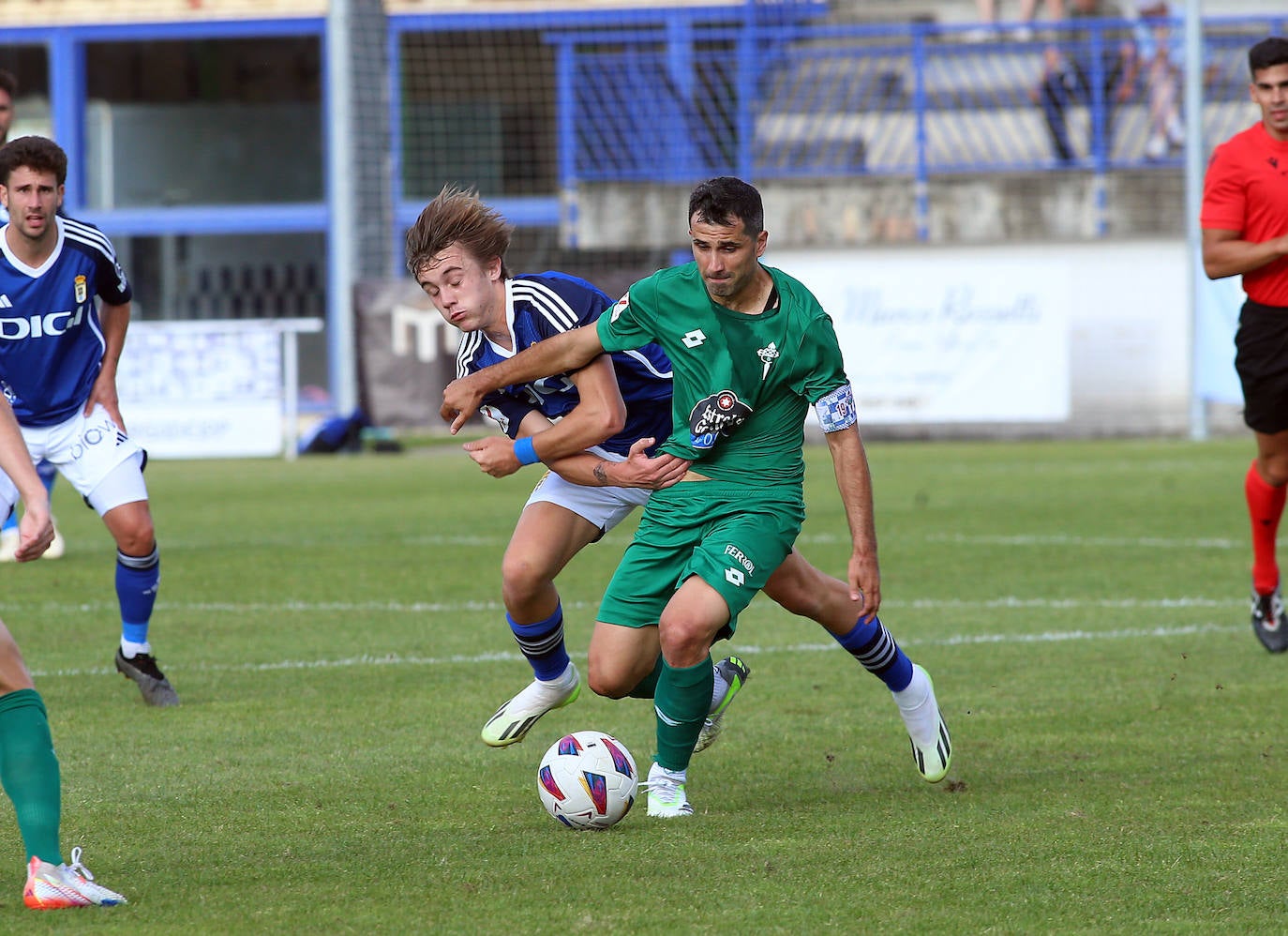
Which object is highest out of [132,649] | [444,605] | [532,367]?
[532,367]

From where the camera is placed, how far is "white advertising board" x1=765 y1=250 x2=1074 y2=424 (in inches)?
701

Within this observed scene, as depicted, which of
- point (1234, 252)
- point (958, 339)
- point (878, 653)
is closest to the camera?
point (878, 653)

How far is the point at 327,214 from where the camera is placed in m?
25.6

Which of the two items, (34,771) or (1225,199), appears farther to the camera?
(1225,199)

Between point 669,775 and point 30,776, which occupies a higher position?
point 30,776

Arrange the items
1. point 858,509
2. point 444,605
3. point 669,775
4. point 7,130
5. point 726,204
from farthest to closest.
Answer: point 444,605 → point 7,130 → point 669,775 → point 858,509 → point 726,204

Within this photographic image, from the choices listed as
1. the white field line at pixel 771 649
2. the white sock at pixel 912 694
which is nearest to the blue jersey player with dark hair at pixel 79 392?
the white field line at pixel 771 649

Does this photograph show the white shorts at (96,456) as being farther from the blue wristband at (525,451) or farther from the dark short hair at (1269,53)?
the dark short hair at (1269,53)

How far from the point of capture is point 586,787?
4.40m

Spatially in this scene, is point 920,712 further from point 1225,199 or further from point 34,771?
point 1225,199

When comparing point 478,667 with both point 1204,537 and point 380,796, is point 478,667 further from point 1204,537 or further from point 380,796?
point 1204,537

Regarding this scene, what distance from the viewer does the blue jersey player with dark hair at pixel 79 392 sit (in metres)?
6.22

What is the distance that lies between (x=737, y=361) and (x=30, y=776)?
6.58 ft

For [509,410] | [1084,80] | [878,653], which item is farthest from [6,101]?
[1084,80]
